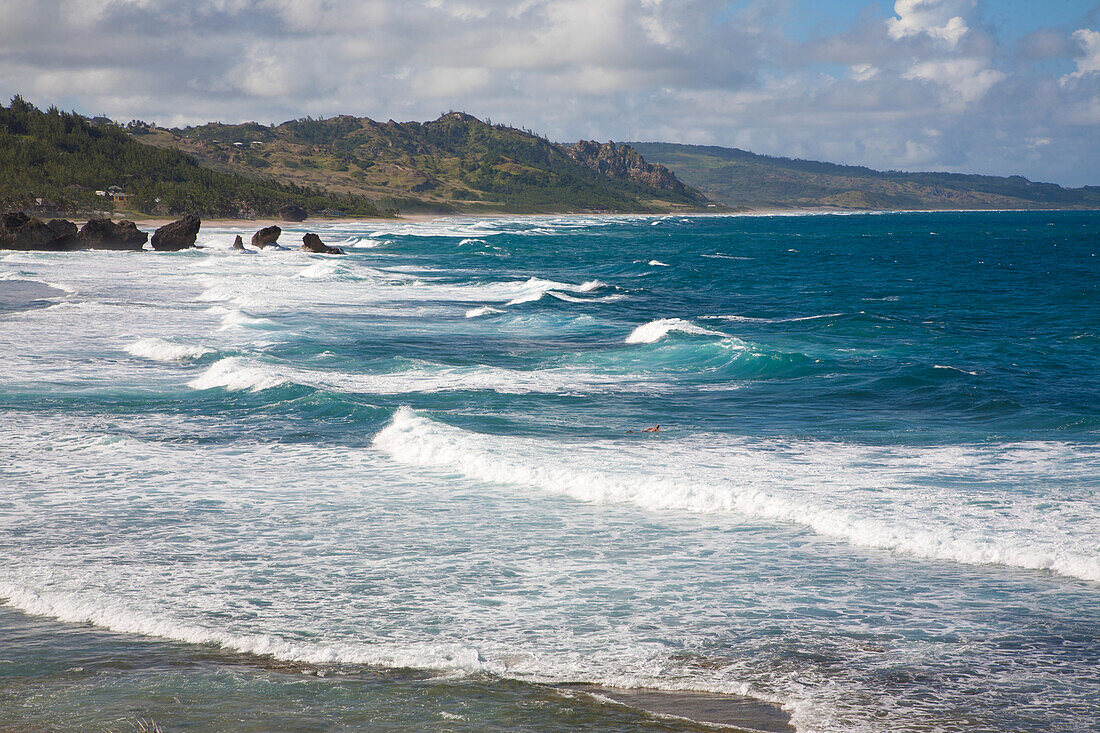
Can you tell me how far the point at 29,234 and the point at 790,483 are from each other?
7398cm

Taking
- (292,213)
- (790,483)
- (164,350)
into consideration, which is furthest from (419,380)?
(292,213)

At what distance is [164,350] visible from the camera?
2556 cm

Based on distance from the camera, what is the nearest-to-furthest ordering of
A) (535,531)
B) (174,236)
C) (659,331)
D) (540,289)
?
(535,531)
(659,331)
(540,289)
(174,236)

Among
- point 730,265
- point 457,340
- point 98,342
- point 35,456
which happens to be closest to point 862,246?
point 730,265

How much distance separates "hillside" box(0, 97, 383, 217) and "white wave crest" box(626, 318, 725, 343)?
336 ft

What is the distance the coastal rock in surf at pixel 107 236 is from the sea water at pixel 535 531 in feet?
163

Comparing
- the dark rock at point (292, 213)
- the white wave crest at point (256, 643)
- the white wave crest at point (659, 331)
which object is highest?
the dark rock at point (292, 213)

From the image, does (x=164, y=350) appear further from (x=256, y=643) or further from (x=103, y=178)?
(x=103, y=178)

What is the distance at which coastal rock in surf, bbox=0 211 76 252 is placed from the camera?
70.9 metres

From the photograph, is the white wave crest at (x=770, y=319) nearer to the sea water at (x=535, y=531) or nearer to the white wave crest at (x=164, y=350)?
the sea water at (x=535, y=531)

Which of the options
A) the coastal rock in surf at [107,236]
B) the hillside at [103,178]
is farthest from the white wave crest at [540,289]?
the hillside at [103,178]

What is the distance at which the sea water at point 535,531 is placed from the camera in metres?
→ 7.49

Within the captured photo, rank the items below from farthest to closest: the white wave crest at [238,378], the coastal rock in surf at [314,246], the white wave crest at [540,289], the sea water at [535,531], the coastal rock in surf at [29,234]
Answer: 1. the coastal rock in surf at [314,246]
2. the coastal rock in surf at [29,234]
3. the white wave crest at [540,289]
4. the white wave crest at [238,378]
5. the sea water at [535,531]

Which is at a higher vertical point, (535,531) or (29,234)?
(29,234)
